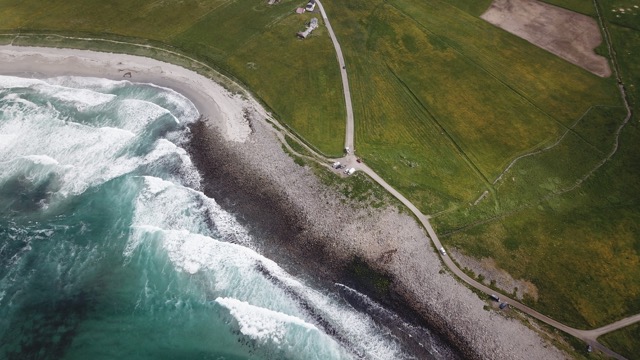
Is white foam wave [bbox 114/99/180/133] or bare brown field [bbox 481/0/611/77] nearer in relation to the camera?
white foam wave [bbox 114/99/180/133]

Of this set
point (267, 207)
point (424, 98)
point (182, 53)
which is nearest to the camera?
point (267, 207)

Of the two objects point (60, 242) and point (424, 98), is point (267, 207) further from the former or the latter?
point (424, 98)

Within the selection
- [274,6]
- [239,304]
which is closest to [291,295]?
[239,304]

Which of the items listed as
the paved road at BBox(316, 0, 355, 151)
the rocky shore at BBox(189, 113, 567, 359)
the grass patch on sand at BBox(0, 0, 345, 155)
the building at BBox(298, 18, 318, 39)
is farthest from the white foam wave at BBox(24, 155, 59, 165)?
the building at BBox(298, 18, 318, 39)

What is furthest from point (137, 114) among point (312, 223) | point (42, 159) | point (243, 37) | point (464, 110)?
point (464, 110)

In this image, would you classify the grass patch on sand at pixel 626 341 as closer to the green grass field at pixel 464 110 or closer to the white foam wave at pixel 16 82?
the green grass field at pixel 464 110

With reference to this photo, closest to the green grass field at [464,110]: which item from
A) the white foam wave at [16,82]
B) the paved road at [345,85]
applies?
the paved road at [345,85]

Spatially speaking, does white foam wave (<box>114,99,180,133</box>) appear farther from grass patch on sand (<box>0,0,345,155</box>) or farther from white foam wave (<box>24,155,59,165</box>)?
grass patch on sand (<box>0,0,345,155</box>)
